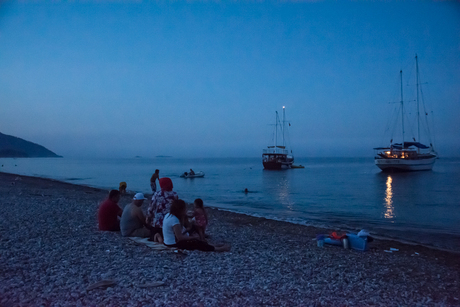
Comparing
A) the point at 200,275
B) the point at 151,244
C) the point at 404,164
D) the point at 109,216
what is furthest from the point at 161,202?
the point at 404,164

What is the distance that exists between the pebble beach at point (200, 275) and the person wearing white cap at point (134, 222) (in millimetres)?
321

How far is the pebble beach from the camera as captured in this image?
4375 mm

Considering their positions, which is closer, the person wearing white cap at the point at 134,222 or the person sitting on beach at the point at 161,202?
the person sitting on beach at the point at 161,202

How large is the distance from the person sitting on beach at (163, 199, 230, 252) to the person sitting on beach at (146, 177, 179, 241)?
658mm

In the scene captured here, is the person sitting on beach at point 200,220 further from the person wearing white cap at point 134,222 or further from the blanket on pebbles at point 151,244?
the person wearing white cap at point 134,222

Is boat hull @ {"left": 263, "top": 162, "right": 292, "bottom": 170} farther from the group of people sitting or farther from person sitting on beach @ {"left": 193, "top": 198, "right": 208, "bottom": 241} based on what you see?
person sitting on beach @ {"left": 193, "top": 198, "right": 208, "bottom": 241}

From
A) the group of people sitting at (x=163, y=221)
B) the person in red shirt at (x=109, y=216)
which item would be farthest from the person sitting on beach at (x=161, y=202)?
the person in red shirt at (x=109, y=216)

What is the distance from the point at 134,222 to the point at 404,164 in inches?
2408

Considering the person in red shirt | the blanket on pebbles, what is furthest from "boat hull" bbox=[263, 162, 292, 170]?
the blanket on pebbles

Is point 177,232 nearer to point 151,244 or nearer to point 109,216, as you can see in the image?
point 151,244

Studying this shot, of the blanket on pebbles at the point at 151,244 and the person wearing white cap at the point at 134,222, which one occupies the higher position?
the person wearing white cap at the point at 134,222

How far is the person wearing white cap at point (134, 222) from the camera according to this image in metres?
7.54

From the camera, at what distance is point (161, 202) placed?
23.7 feet

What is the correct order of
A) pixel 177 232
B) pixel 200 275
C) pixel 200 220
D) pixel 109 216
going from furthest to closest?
pixel 109 216 → pixel 200 220 → pixel 177 232 → pixel 200 275
